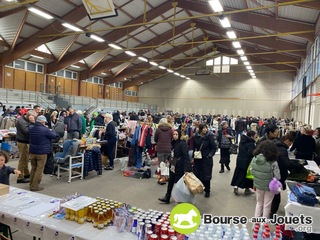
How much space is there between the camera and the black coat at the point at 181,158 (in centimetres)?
405

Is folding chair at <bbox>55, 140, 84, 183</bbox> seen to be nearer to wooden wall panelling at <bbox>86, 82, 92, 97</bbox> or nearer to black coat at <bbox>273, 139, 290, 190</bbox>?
black coat at <bbox>273, 139, 290, 190</bbox>

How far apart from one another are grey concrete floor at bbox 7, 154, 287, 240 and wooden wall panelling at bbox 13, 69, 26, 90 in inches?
556

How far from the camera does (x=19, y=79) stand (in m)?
17.2

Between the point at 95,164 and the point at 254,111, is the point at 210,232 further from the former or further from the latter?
the point at 254,111

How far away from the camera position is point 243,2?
35.7ft

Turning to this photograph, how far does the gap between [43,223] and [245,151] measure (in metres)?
3.70

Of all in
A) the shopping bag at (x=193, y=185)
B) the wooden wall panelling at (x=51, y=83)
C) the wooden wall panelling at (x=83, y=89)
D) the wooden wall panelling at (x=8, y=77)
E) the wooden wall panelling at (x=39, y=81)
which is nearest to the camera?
the shopping bag at (x=193, y=185)

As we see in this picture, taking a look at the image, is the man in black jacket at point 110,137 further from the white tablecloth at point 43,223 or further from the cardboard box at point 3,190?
the white tablecloth at point 43,223

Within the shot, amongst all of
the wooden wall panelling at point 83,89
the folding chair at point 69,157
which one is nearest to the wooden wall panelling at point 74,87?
the wooden wall panelling at point 83,89

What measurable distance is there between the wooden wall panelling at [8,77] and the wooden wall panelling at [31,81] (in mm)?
1165

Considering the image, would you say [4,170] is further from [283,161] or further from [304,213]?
[283,161]

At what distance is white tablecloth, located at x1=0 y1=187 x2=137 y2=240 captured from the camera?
72.4 inches

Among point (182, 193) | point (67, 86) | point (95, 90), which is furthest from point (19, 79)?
point (182, 193)

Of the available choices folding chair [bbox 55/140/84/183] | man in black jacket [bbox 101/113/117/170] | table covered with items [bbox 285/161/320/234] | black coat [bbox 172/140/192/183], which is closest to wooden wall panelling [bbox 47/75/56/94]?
man in black jacket [bbox 101/113/117/170]
